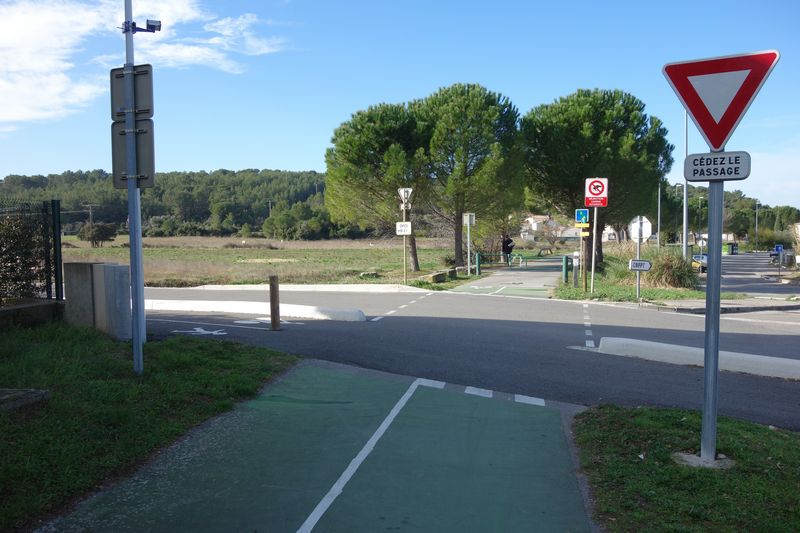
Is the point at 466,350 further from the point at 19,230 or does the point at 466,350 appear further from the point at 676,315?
the point at 676,315

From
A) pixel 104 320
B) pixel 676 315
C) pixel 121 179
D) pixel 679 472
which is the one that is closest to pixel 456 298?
pixel 676 315

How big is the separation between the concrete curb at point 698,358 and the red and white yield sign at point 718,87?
531cm

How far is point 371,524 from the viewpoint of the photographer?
4.11 meters

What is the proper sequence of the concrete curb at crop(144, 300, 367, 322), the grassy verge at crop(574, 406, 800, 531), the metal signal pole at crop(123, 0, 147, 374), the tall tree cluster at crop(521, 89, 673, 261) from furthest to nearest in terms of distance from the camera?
the tall tree cluster at crop(521, 89, 673, 261) → the concrete curb at crop(144, 300, 367, 322) → the metal signal pole at crop(123, 0, 147, 374) → the grassy verge at crop(574, 406, 800, 531)

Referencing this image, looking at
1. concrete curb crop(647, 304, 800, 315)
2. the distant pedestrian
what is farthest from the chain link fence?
the distant pedestrian

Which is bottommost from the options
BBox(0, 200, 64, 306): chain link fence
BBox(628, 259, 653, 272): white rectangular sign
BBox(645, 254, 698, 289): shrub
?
BBox(645, 254, 698, 289): shrub

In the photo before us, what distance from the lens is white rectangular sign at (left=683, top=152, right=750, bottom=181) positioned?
15.5ft

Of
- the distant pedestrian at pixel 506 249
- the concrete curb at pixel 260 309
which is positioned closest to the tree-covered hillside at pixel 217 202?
the distant pedestrian at pixel 506 249

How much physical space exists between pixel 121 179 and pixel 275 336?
4.42 metres

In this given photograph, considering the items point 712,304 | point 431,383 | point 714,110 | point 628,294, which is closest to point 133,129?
point 431,383

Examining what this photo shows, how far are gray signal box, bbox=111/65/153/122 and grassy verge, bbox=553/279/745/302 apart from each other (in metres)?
15.2

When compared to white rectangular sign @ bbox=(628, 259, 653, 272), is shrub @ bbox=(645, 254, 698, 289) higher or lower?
lower

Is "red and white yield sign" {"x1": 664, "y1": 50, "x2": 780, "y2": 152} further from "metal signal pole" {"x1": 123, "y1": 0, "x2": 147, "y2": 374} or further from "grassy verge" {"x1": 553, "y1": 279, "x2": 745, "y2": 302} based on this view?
"grassy verge" {"x1": 553, "y1": 279, "x2": 745, "y2": 302}

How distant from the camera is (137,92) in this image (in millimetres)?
7473
